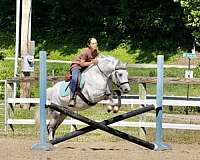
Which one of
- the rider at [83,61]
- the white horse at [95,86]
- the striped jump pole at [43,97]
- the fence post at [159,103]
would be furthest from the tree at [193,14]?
the striped jump pole at [43,97]

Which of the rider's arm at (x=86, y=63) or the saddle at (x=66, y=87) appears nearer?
the rider's arm at (x=86, y=63)

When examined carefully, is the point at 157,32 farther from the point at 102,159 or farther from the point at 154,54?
the point at 102,159

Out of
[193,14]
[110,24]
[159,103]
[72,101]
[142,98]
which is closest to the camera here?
[159,103]

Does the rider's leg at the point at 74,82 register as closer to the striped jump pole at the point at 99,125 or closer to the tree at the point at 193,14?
the striped jump pole at the point at 99,125

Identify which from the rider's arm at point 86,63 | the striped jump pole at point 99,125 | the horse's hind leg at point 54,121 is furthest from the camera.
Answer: the horse's hind leg at point 54,121

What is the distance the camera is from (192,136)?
1581cm

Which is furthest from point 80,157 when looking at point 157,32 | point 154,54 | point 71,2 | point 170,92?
point 71,2

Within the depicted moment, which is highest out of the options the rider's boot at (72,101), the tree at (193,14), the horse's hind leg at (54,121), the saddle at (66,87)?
the tree at (193,14)

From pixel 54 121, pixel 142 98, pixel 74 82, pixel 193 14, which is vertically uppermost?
pixel 193 14

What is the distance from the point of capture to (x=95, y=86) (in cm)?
1298

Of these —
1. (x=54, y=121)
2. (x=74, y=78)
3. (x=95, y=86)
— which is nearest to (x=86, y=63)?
(x=74, y=78)

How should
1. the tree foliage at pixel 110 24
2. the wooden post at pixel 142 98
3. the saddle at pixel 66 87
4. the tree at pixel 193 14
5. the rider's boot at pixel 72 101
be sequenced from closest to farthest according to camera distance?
1. the saddle at pixel 66 87
2. the rider's boot at pixel 72 101
3. the wooden post at pixel 142 98
4. the tree at pixel 193 14
5. the tree foliage at pixel 110 24

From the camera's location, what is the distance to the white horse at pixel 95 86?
41.1 ft

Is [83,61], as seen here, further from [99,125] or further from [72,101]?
[99,125]
